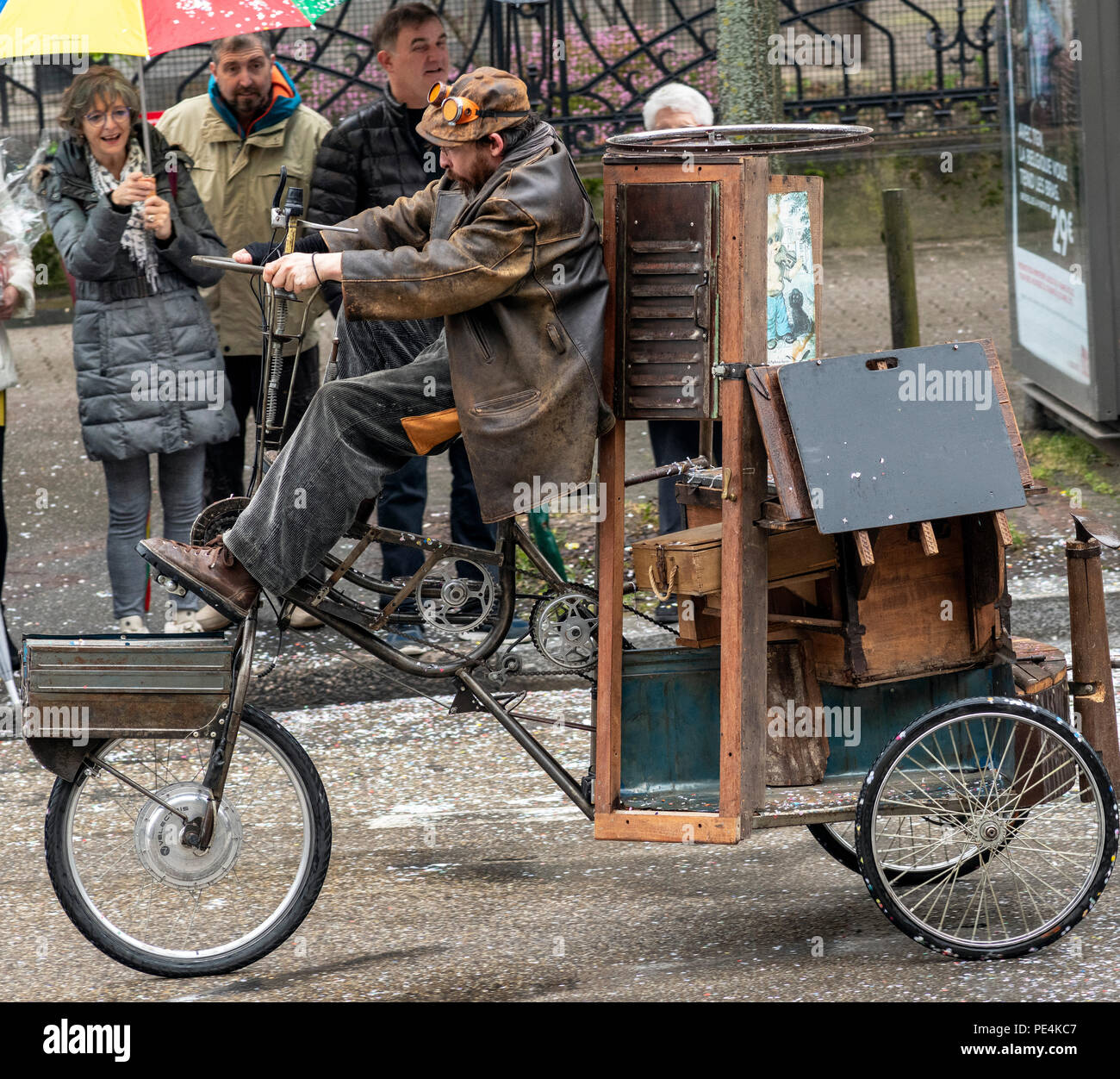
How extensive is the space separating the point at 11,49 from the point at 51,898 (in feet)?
8.67

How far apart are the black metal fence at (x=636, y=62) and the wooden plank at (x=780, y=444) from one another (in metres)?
7.26

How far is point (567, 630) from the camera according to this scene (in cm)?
407

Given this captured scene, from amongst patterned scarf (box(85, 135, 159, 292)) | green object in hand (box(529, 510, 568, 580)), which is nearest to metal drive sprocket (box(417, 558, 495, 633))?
green object in hand (box(529, 510, 568, 580))

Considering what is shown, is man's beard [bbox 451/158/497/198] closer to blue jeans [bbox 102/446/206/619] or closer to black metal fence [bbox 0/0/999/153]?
blue jeans [bbox 102/446/206/619]

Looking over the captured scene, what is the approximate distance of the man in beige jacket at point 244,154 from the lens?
6.44 m

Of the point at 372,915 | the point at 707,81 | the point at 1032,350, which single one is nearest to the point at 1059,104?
the point at 1032,350

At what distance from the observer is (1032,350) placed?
8.62 metres

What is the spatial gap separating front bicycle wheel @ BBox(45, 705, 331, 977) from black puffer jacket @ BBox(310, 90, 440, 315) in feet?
8.24

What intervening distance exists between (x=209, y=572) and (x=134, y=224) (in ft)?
8.19

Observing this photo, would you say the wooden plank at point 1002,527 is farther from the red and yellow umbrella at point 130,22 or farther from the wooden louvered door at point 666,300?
the red and yellow umbrella at point 130,22

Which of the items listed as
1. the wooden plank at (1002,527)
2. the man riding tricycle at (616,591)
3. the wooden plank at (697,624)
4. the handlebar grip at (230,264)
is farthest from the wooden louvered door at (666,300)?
the handlebar grip at (230,264)

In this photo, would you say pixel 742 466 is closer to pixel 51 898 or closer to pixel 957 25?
pixel 51 898

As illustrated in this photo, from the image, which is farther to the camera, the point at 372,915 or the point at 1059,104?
the point at 1059,104

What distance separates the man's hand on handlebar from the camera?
366 centimetres
